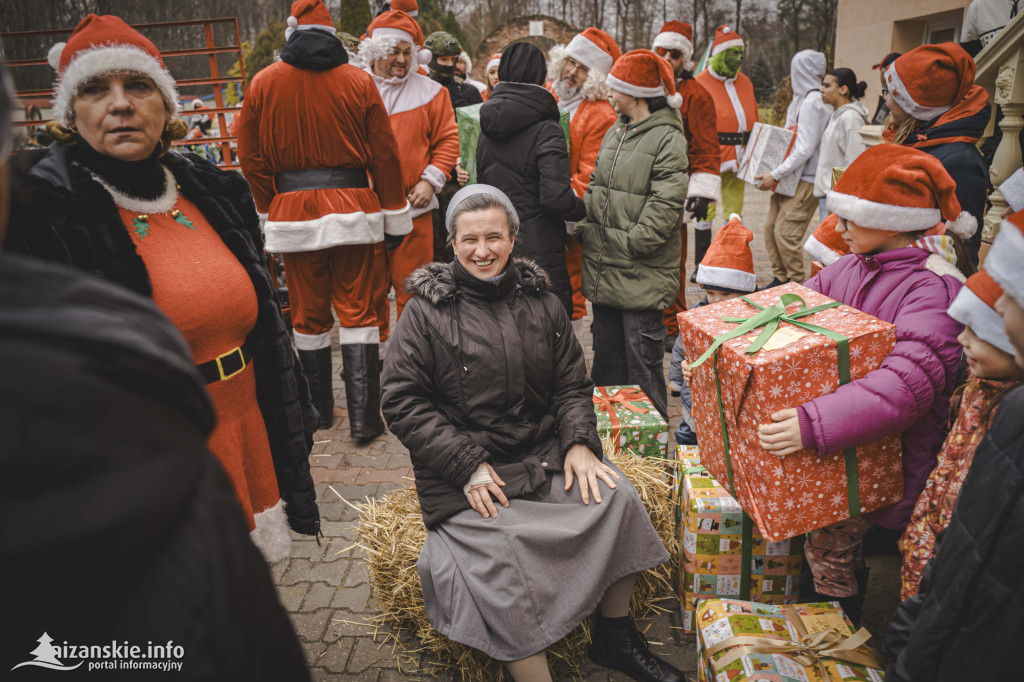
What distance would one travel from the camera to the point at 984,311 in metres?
1.75

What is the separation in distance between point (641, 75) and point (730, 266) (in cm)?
126

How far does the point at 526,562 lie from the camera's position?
248cm

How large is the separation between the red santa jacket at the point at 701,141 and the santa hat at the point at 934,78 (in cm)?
227

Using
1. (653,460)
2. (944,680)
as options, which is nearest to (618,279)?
(653,460)

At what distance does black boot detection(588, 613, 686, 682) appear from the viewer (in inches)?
106

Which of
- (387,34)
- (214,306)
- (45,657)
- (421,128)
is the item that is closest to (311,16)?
(387,34)

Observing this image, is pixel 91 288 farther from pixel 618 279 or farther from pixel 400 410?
pixel 618 279

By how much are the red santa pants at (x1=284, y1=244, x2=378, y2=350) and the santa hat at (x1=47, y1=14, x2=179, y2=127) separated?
2.16 m

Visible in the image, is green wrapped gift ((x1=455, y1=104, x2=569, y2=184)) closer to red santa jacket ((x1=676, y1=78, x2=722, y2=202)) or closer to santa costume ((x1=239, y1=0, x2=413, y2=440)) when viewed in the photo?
santa costume ((x1=239, y1=0, x2=413, y2=440))

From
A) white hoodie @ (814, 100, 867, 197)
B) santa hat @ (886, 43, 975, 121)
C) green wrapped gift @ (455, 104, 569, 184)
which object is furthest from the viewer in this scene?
white hoodie @ (814, 100, 867, 197)

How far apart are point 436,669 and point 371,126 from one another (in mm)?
3063

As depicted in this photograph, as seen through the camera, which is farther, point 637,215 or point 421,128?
point 421,128

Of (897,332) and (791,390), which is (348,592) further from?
(897,332)

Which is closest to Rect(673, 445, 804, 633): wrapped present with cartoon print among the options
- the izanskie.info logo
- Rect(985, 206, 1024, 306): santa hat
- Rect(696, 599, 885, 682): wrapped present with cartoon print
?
Rect(696, 599, 885, 682): wrapped present with cartoon print
